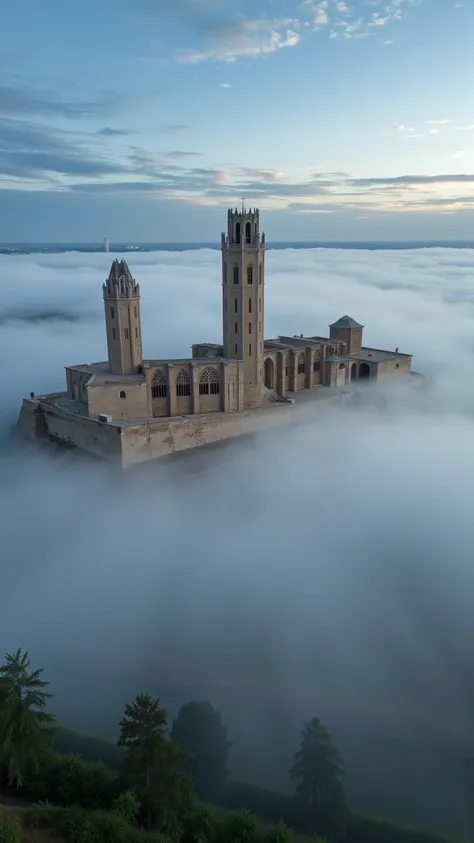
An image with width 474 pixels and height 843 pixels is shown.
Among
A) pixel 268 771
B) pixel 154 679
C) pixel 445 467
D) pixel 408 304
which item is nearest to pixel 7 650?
pixel 154 679

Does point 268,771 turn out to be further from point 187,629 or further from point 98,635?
point 98,635

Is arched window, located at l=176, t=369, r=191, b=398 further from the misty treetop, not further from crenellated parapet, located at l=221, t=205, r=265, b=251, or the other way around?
the misty treetop

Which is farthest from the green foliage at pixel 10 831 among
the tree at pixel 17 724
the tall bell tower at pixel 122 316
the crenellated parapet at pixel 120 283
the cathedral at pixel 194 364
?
the crenellated parapet at pixel 120 283

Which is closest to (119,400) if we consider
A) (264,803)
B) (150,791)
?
(264,803)

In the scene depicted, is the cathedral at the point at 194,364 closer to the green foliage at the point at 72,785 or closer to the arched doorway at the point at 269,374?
the arched doorway at the point at 269,374

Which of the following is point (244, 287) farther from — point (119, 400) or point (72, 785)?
point (72, 785)

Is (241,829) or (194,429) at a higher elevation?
(194,429)

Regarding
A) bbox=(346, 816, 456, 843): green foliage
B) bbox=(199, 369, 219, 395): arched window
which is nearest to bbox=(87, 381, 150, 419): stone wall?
bbox=(199, 369, 219, 395): arched window
